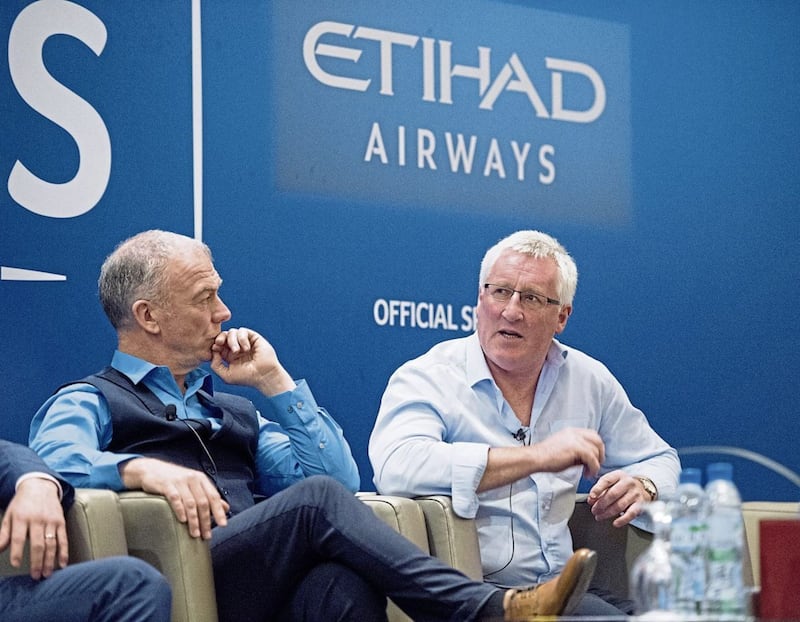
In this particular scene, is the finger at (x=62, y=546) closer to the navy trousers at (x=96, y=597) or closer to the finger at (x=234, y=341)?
the navy trousers at (x=96, y=597)

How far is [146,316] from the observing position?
329 centimetres

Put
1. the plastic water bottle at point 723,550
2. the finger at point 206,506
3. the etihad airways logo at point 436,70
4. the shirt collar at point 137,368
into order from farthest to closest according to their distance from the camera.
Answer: the etihad airways logo at point 436,70, the shirt collar at point 137,368, the finger at point 206,506, the plastic water bottle at point 723,550

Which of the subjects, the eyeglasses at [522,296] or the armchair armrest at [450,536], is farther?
the eyeglasses at [522,296]

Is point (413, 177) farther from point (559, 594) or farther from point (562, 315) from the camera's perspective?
point (559, 594)

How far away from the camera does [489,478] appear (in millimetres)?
3145

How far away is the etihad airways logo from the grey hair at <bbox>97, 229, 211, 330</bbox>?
2.95 ft

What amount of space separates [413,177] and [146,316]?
3.80 ft

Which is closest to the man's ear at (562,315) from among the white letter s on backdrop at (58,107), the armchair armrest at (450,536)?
the armchair armrest at (450,536)

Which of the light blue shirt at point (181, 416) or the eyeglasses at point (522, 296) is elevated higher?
the eyeglasses at point (522, 296)

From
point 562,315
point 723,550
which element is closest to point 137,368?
point 562,315

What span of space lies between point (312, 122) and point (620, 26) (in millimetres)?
1239

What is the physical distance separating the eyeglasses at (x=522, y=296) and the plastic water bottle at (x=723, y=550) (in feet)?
4.44

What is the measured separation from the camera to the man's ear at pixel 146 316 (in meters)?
3.28

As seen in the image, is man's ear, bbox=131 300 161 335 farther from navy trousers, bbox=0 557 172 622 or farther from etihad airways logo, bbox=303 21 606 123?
etihad airways logo, bbox=303 21 606 123
